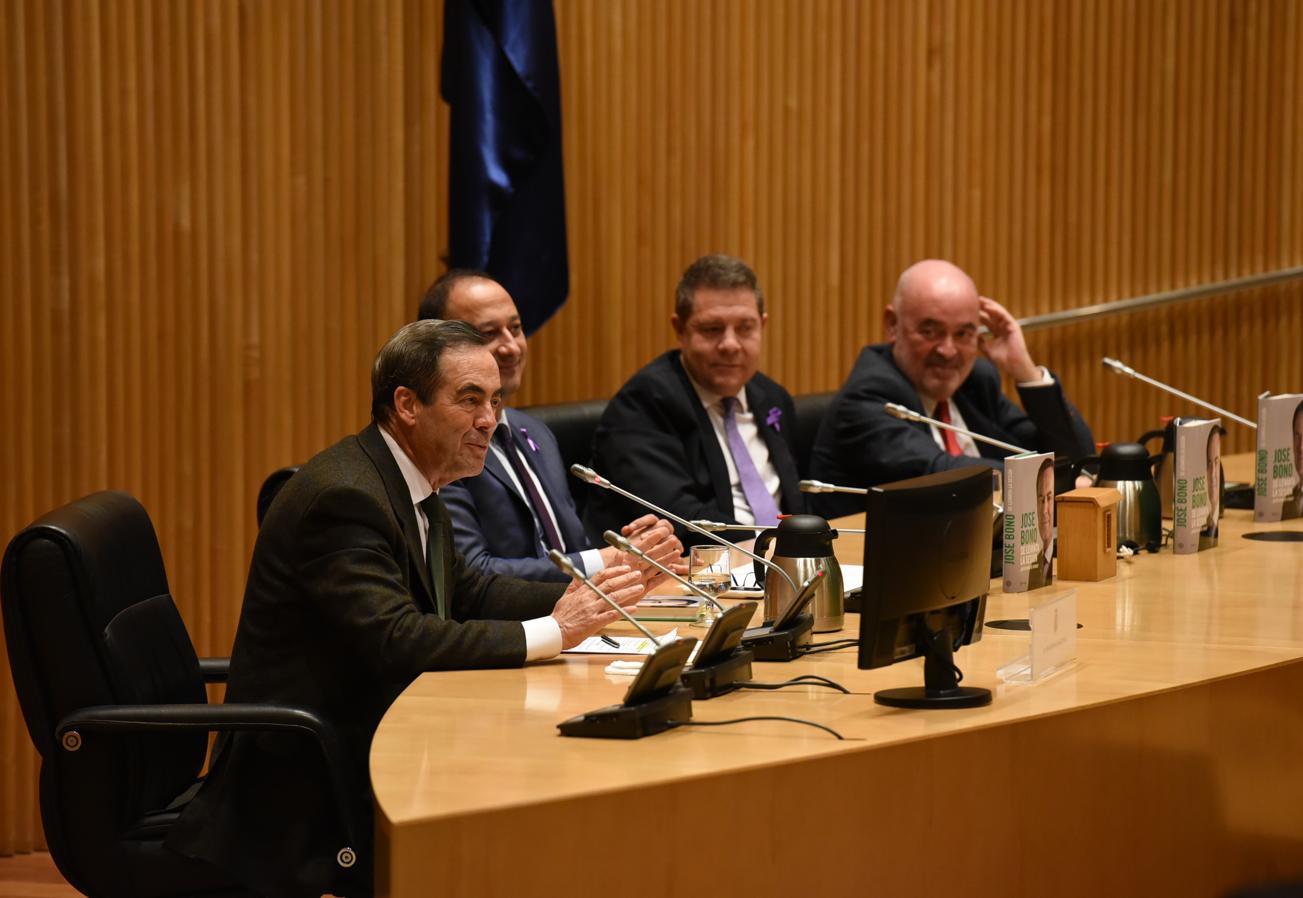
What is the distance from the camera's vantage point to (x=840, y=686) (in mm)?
2475

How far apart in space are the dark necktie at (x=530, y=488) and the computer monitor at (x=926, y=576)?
153cm

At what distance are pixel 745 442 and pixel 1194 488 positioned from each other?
1.36 metres

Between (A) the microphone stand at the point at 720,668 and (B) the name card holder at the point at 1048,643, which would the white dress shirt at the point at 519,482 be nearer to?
(A) the microphone stand at the point at 720,668

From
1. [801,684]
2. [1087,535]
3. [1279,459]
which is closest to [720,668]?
[801,684]

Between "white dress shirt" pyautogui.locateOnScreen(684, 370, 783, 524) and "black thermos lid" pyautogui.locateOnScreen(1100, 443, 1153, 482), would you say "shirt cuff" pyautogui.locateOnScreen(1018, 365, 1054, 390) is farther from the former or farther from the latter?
"black thermos lid" pyautogui.locateOnScreen(1100, 443, 1153, 482)

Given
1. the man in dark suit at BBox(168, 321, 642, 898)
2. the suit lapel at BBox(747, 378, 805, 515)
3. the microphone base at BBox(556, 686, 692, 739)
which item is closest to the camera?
the microphone base at BBox(556, 686, 692, 739)

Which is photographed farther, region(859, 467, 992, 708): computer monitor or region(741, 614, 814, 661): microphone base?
region(741, 614, 814, 661): microphone base

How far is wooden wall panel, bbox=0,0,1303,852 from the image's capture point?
4180mm

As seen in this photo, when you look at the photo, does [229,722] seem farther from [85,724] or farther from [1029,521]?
[1029,521]

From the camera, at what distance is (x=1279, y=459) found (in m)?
4.06

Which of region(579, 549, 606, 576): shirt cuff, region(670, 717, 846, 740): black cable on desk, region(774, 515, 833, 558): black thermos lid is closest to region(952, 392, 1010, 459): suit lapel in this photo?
region(579, 549, 606, 576): shirt cuff

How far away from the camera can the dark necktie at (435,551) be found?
2.80 metres

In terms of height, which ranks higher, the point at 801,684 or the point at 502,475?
the point at 502,475

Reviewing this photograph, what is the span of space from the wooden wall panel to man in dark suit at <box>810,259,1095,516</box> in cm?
97
